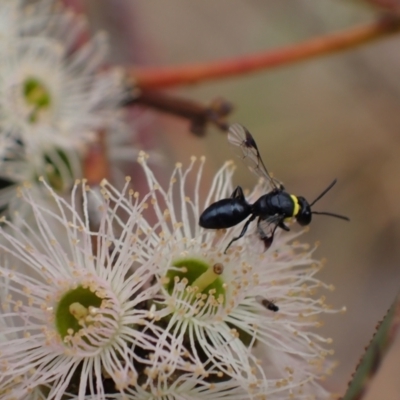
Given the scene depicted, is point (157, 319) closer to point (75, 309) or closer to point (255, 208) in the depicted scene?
point (75, 309)

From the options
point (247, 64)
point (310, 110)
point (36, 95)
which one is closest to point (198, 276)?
point (36, 95)

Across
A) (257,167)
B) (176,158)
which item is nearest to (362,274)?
(176,158)

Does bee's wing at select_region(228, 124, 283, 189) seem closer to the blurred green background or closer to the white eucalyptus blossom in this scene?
the white eucalyptus blossom

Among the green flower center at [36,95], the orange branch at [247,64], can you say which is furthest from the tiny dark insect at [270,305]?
the orange branch at [247,64]

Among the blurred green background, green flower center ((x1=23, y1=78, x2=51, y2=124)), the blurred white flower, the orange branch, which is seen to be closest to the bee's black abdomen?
the blurred white flower

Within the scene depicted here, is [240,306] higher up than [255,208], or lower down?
lower down

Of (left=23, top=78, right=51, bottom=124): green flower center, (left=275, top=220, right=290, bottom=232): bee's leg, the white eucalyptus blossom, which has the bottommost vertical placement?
the white eucalyptus blossom

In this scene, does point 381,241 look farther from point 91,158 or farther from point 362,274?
point 91,158
